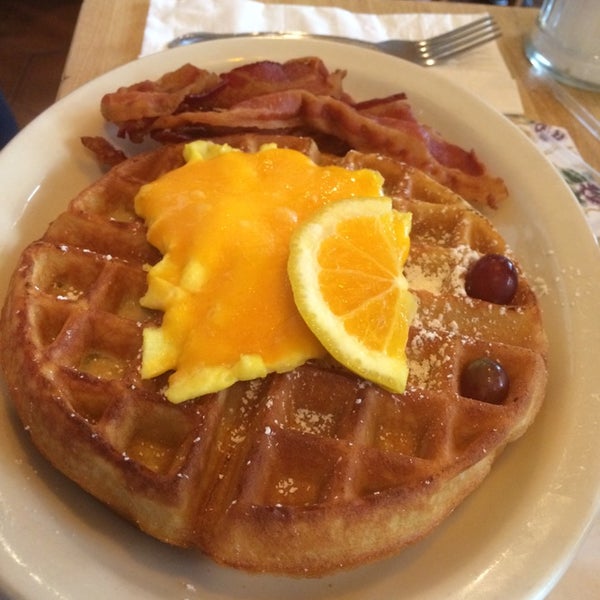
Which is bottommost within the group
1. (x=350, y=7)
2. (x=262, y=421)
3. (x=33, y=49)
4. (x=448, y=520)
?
(x=33, y=49)

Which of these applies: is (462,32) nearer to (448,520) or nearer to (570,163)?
(570,163)

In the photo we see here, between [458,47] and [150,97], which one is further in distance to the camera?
[458,47]

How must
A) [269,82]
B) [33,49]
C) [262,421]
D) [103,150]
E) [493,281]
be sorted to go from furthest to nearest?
[33,49] → [269,82] → [103,150] → [493,281] → [262,421]

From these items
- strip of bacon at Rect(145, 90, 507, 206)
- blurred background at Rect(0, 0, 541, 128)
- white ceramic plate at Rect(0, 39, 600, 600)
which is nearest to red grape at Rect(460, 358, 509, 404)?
white ceramic plate at Rect(0, 39, 600, 600)

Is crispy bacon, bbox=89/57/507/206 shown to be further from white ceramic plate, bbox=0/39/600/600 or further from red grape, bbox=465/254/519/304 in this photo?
red grape, bbox=465/254/519/304

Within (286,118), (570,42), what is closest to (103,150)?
(286,118)

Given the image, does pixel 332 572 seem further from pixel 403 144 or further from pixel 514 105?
pixel 514 105

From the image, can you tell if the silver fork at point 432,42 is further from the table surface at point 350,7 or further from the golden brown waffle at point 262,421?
the golden brown waffle at point 262,421
